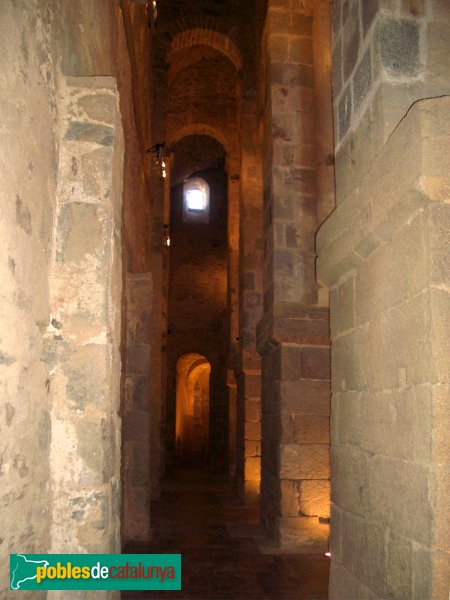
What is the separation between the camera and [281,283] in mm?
6383

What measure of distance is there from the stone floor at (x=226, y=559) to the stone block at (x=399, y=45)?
4002mm

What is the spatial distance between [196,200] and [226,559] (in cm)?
1509

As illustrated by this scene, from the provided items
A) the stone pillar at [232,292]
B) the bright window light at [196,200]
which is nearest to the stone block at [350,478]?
the stone pillar at [232,292]

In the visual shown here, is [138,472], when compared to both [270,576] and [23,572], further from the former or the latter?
[23,572]

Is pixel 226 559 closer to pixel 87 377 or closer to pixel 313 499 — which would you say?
pixel 313 499

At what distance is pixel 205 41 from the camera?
11.4m

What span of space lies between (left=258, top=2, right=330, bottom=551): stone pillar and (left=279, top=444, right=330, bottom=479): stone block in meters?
0.01

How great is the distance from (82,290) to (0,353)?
0.74m

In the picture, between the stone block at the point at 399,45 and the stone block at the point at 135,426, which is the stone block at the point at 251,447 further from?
the stone block at the point at 399,45

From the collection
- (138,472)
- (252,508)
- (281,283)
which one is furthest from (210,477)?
(281,283)

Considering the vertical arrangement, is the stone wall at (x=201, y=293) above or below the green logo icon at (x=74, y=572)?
above

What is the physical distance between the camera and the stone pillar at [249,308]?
31.4 feet

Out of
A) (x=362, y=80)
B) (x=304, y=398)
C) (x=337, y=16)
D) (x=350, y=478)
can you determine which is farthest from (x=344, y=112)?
(x=304, y=398)

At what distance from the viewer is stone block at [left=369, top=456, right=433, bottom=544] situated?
6.16 ft
